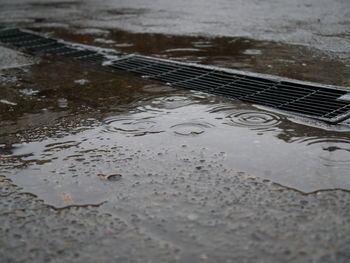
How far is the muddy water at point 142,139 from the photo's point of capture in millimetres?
2221

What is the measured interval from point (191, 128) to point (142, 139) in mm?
337

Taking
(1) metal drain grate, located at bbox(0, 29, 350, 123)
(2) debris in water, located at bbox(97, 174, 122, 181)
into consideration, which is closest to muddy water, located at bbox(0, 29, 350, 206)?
(2) debris in water, located at bbox(97, 174, 122, 181)

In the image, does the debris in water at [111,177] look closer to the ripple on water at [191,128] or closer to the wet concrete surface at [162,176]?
the wet concrete surface at [162,176]

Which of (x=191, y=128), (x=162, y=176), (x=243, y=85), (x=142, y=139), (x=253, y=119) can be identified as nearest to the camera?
(x=162, y=176)

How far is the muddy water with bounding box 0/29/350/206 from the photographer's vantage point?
2.22m

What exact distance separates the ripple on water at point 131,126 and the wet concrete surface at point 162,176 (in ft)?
0.04

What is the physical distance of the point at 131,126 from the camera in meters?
2.96

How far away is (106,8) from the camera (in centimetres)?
959

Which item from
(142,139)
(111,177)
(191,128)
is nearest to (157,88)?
(191,128)

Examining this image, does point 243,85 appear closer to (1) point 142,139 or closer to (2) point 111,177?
(1) point 142,139

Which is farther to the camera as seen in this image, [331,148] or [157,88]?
[157,88]

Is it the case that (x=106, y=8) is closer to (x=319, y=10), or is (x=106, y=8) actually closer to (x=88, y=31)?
(x=88, y=31)

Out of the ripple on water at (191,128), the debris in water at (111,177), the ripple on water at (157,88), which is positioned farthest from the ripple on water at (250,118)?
the debris in water at (111,177)

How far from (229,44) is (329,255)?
4.12m
